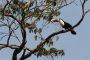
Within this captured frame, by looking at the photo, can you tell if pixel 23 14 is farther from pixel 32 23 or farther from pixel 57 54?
pixel 57 54

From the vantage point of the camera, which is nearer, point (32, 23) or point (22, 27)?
point (22, 27)

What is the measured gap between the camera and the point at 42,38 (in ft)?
35.7

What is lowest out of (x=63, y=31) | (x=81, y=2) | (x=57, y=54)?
(x=57, y=54)

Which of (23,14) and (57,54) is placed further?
(57,54)

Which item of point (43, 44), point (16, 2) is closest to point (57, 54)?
point (43, 44)

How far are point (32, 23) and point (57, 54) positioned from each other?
1310 millimetres

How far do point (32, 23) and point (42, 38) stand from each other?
1.93 feet

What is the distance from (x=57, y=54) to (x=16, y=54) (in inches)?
56.0

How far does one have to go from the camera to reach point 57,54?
10953 mm

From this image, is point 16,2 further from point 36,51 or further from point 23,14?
point 36,51

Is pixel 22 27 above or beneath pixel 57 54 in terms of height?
above

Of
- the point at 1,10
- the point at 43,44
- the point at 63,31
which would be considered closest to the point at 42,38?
the point at 43,44

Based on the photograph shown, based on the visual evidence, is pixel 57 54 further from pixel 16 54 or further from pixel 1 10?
pixel 1 10

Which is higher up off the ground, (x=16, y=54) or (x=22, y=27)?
(x=22, y=27)
